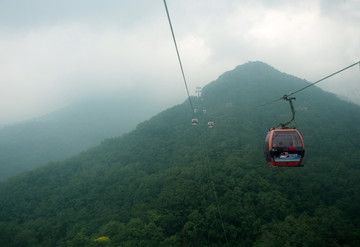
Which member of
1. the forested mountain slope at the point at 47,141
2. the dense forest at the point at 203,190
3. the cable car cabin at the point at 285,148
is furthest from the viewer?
the forested mountain slope at the point at 47,141

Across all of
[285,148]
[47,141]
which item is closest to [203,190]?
[285,148]

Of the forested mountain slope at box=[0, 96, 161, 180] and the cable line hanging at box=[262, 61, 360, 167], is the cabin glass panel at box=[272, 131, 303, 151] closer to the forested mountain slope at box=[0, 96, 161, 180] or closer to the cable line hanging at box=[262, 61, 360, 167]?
the cable line hanging at box=[262, 61, 360, 167]

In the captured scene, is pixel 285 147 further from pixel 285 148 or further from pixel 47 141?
pixel 47 141

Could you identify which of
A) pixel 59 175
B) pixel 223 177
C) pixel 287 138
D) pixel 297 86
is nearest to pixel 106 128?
pixel 59 175

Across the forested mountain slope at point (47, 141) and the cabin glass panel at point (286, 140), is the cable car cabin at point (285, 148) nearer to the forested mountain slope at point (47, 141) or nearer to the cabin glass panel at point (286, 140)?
the cabin glass panel at point (286, 140)

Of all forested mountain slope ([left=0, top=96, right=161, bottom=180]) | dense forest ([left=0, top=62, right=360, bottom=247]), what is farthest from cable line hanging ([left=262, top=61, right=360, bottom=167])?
forested mountain slope ([left=0, top=96, right=161, bottom=180])

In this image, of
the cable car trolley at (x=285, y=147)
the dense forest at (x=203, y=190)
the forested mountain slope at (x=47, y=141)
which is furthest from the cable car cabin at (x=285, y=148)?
the forested mountain slope at (x=47, y=141)
